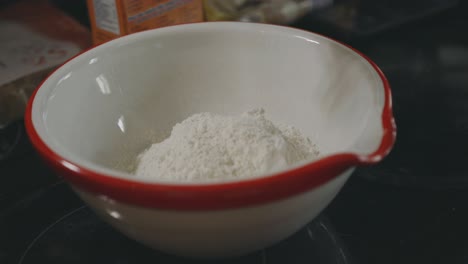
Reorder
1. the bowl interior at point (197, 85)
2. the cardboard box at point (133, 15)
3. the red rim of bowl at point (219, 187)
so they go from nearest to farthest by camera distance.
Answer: the red rim of bowl at point (219, 187)
the bowl interior at point (197, 85)
the cardboard box at point (133, 15)

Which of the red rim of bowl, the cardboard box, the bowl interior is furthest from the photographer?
the cardboard box

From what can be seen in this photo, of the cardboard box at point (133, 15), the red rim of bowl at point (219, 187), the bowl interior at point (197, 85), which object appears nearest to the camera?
the red rim of bowl at point (219, 187)

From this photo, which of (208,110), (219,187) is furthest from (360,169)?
(219,187)

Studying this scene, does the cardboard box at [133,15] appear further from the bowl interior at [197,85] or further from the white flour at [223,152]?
the white flour at [223,152]

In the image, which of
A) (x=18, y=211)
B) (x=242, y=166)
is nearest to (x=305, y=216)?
(x=242, y=166)

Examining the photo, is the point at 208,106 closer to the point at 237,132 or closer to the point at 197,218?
the point at 237,132

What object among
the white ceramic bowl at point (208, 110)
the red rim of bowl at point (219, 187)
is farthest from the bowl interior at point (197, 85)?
the red rim of bowl at point (219, 187)

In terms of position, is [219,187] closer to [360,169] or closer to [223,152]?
[223,152]

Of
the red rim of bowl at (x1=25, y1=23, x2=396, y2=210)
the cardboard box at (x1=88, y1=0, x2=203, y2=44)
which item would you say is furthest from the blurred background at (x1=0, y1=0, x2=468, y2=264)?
the red rim of bowl at (x1=25, y1=23, x2=396, y2=210)

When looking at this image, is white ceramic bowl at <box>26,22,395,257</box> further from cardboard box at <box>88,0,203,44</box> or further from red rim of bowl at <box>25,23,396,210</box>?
cardboard box at <box>88,0,203,44</box>
